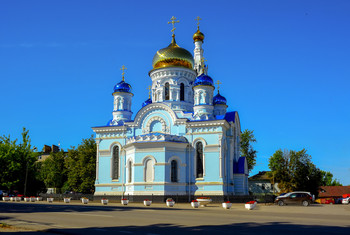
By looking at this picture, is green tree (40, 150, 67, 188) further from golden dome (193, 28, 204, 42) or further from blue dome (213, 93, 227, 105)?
golden dome (193, 28, 204, 42)

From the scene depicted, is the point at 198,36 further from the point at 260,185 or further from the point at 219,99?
the point at 260,185

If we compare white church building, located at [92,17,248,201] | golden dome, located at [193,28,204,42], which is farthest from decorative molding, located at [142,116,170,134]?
golden dome, located at [193,28,204,42]

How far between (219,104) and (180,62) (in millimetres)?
6390

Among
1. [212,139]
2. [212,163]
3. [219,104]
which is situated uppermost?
[219,104]

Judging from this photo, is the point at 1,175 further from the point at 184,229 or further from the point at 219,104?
the point at 184,229

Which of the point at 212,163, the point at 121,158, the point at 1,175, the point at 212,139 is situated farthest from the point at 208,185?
the point at 1,175

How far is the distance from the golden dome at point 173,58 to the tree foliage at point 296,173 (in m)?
17.2

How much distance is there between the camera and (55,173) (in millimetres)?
53812

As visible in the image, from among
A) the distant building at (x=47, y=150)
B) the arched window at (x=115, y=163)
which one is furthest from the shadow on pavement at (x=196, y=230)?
the distant building at (x=47, y=150)

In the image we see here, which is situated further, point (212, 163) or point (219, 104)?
point (219, 104)

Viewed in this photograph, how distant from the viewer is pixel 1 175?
4325cm

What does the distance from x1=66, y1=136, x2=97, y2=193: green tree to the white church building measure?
286 inches

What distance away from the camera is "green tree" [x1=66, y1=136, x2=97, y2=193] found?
143ft

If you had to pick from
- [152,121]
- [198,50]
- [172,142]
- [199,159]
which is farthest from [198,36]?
[199,159]
